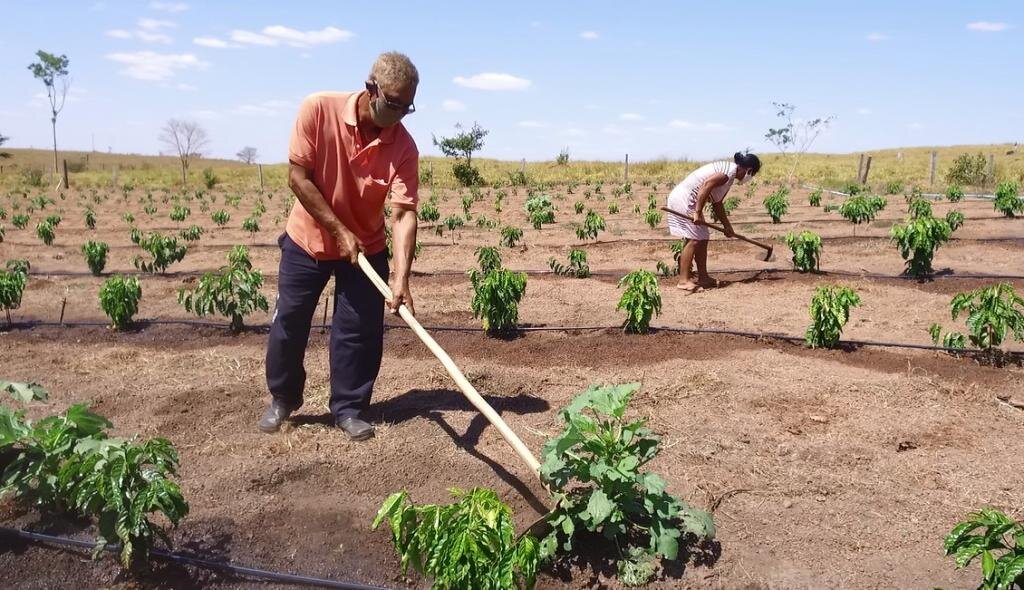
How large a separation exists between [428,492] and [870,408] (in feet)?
8.46

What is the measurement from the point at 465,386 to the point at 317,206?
1156 mm

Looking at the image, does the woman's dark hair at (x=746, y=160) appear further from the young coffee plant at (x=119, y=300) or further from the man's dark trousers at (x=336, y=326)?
the young coffee plant at (x=119, y=300)

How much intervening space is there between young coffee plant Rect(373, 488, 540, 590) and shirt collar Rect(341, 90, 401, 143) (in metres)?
1.79

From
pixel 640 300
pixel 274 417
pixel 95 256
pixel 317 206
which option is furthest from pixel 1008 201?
pixel 95 256

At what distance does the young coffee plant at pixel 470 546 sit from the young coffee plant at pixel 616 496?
0.31 m

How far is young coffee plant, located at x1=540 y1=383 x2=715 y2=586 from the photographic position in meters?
2.48

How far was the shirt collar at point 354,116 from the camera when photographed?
130 inches

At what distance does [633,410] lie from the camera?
4.09 metres

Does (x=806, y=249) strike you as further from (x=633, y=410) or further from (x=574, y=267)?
(x=633, y=410)

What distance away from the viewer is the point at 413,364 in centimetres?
509

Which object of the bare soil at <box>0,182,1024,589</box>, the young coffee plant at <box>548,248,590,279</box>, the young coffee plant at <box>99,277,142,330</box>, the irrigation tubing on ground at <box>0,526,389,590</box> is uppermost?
the young coffee plant at <box>548,248,590,279</box>

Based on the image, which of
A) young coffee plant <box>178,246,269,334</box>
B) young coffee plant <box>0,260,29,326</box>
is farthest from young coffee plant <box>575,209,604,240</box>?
young coffee plant <box>0,260,29,326</box>

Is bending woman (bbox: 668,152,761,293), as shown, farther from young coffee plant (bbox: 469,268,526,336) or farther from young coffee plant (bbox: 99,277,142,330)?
young coffee plant (bbox: 99,277,142,330)

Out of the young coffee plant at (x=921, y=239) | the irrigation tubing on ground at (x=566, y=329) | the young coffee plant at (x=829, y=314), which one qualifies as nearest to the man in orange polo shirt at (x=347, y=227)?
the irrigation tubing on ground at (x=566, y=329)
